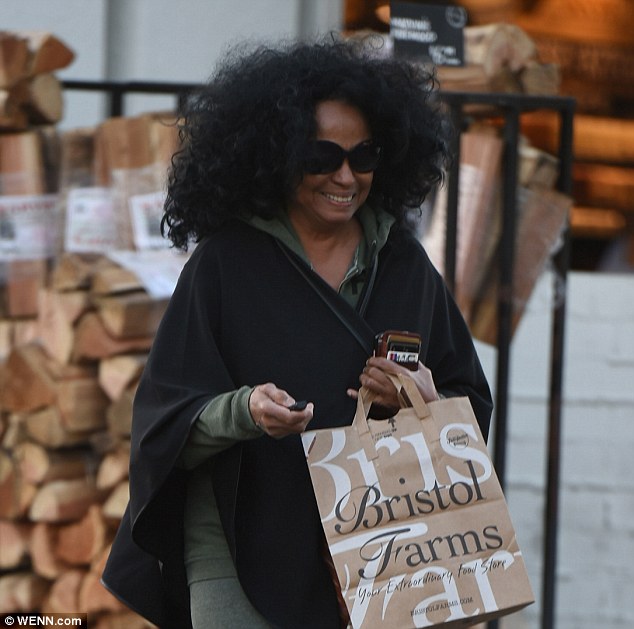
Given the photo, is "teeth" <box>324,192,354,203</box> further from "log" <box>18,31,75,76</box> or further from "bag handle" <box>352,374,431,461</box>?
"log" <box>18,31,75,76</box>

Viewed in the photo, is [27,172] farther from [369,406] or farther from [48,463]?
[369,406]

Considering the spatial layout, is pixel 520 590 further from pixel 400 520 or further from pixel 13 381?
pixel 13 381

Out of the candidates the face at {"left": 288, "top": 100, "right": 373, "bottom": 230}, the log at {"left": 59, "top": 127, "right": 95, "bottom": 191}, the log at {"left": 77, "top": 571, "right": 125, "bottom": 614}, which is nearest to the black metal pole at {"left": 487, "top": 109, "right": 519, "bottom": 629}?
the log at {"left": 77, "top": 571, "right": 125, "bottom": 614}

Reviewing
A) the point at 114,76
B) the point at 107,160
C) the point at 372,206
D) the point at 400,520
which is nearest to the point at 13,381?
the point at 107,160

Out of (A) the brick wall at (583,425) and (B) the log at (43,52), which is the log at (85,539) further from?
(A) the brick wall at (583,425)

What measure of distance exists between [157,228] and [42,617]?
4.09 ft

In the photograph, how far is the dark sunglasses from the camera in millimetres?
2416

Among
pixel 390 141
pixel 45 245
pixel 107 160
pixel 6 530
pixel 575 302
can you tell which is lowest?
pixel 6 530

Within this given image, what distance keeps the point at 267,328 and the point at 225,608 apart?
0.49m

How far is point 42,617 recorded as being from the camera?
169 inches

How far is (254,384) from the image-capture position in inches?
93.8

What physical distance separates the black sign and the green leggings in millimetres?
1989

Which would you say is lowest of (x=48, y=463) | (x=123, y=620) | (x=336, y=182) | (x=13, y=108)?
(x=123, y=620)

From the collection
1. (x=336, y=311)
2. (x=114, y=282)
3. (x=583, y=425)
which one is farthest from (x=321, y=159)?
(x=583, y=425)
